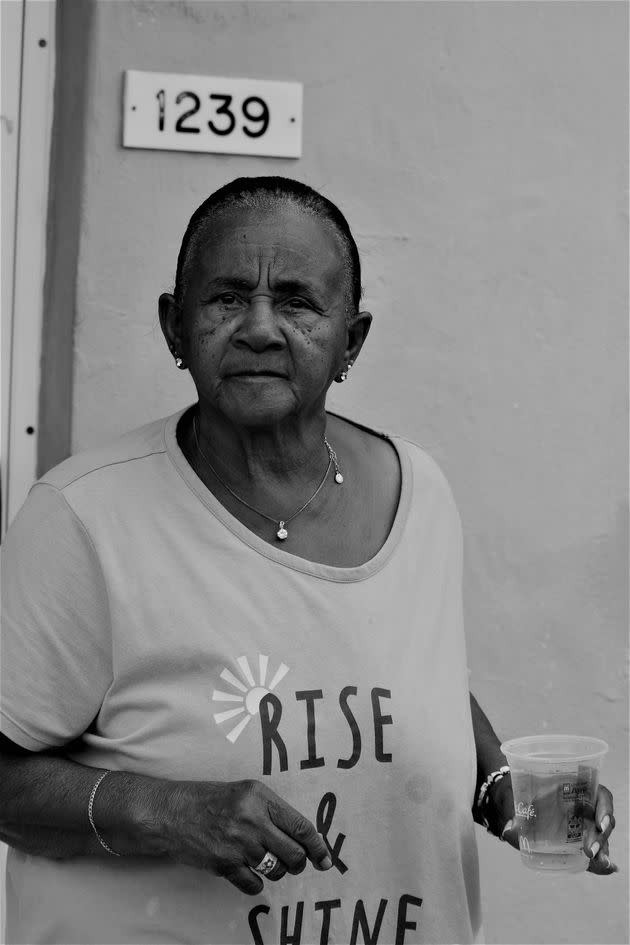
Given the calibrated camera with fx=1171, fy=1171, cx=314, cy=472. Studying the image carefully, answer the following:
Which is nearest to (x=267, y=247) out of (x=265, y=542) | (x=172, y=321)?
(x=172, y=321)

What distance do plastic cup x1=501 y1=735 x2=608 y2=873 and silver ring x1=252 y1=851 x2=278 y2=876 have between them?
458 millimetres

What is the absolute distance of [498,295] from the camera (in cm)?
285

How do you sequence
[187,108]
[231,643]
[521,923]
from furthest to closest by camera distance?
[521,923], [187,108], [231,643]

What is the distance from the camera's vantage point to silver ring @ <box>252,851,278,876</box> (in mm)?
1742

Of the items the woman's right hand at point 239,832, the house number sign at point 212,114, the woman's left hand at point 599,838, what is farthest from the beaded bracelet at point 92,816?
the house number sign at point 212,114

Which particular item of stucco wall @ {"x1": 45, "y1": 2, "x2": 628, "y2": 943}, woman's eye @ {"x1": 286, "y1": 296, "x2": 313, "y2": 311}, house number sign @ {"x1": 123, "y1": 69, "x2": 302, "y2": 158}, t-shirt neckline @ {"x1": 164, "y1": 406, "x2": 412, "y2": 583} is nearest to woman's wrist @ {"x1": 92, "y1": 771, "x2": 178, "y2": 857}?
t-shirt neckline @ {"x1": 164, "y1": 406, "x2": 412, "y2": 583}

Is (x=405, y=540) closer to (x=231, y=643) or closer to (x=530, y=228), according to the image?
(x=231, y=643)

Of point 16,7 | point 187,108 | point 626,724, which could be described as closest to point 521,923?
point 626,724

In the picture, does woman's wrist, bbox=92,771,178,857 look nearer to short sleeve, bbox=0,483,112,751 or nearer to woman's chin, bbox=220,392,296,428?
short sleeve, bbox=0,483,112,751

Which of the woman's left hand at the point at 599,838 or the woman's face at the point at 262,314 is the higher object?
the woman's face at the point at 262,314

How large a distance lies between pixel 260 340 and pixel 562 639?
52.2 inches

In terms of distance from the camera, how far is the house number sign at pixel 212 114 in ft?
Answer: 8.71

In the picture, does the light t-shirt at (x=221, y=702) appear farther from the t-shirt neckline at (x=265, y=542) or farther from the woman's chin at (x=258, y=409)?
the woman's chin at (x=258, y=409)

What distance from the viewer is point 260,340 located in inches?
76.8
